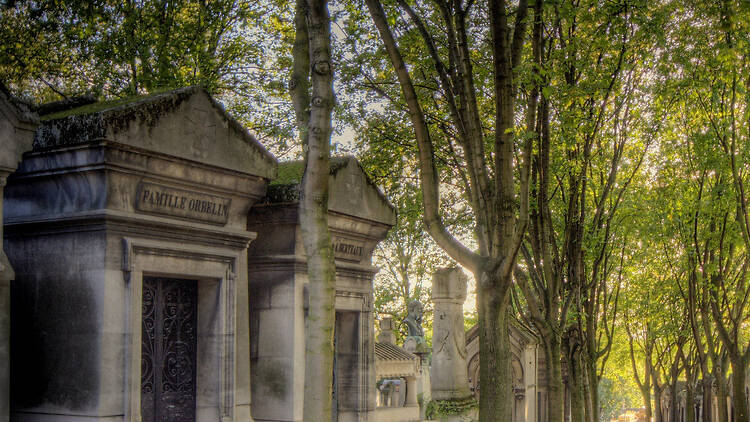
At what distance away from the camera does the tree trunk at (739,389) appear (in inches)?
693

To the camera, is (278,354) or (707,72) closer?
(278,354)

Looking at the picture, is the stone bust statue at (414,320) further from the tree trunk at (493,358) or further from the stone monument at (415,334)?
the tree trunk at (493,358)

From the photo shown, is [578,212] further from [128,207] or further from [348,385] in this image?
[128,207]

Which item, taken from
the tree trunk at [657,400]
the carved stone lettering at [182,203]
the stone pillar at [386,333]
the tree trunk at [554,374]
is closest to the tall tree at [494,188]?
the carved stone lettering at [182,203]

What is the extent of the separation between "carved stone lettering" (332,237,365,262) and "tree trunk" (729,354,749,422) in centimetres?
1177

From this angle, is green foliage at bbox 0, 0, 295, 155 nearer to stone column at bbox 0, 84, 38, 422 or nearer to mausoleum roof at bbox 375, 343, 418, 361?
mausoleum roof at bbox 375, 343, 418, 361

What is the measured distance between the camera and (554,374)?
512 inches

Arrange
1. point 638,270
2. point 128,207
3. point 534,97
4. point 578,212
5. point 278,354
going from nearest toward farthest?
point 128,207 < point 278,354 < point 534,97 < point 578,212 < point 638,270

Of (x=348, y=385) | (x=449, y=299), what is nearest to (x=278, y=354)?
(x=348, y=385)

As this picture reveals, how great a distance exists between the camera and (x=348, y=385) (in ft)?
31.1

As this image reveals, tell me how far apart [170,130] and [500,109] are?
3.47 meters

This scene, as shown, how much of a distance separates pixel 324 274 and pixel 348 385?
3283 mm

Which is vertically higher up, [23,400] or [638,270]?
[638,270]

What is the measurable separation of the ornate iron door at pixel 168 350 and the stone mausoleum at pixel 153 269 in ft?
0.03
